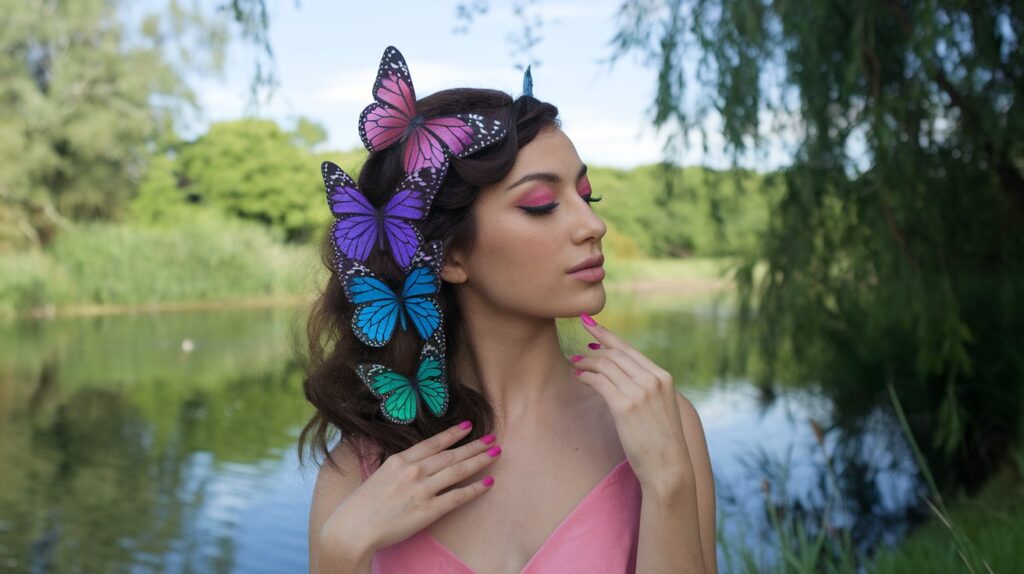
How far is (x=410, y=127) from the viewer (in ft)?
5.56

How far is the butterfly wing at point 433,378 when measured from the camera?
167cm

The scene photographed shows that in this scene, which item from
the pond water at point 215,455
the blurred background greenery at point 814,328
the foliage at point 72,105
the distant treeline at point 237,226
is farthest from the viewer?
the foliage at point 72,105

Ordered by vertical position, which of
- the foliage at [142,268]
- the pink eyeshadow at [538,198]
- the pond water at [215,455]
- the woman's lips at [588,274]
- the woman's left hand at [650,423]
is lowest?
the pond water at [215,455]

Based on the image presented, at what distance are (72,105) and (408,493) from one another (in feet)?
90.5

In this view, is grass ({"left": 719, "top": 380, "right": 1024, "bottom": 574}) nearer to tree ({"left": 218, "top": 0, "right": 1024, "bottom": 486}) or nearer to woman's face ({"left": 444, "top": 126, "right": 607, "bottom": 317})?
woman's face ({"left": 444, "top": 126, "right": 607, "bottom": 317})

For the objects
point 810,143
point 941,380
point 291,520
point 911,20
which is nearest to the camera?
point 911,20

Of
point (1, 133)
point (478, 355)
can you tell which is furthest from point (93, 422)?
point (1, 133)

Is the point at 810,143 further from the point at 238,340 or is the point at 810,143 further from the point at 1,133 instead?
the point at 1,133

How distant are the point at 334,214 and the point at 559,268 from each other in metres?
0.37

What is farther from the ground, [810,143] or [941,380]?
[810,143]

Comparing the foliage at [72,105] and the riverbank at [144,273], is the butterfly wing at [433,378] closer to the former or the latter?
the riverbank at [144,273]

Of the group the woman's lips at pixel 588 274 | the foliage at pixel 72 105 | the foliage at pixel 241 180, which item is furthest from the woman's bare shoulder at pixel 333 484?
the foliage at pixel 241 180

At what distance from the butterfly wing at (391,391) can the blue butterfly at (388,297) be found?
1.7 inches

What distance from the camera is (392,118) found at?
171cm
